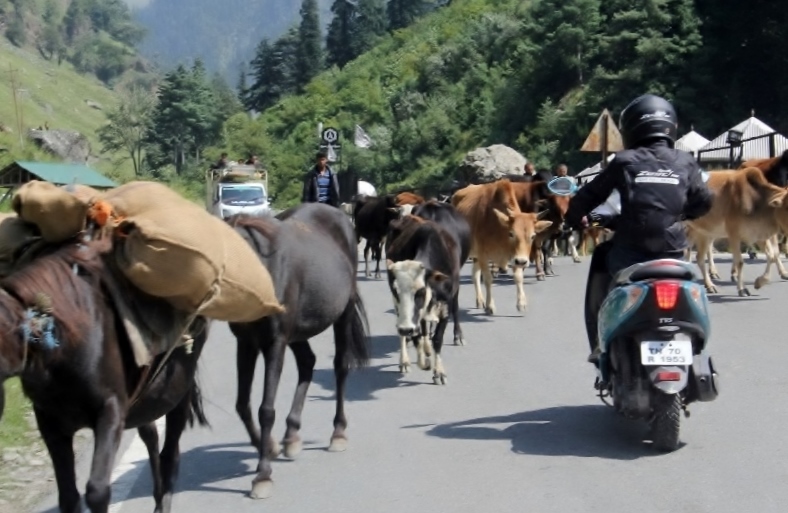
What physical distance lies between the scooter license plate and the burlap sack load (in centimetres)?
421

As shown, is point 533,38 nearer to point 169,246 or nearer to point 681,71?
point 681,71

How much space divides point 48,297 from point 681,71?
4569 centimetres

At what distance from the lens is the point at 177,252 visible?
5.66 m

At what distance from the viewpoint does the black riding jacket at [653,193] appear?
8.20 metres

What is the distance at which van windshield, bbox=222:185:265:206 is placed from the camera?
39.5m

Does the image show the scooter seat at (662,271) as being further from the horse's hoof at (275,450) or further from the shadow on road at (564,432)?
the horse's hoof at (275,450)

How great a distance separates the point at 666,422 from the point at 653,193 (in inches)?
63.0

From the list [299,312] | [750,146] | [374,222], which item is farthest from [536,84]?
[299,312]

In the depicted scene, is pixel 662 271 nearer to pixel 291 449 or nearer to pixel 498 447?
pixel 498 447

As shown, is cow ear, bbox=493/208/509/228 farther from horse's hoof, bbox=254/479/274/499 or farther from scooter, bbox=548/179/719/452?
horse's hoof, bbox=254/479/274/499

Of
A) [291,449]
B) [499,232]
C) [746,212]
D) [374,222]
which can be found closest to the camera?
[291,449]

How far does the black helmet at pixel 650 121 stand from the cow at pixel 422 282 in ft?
10.1

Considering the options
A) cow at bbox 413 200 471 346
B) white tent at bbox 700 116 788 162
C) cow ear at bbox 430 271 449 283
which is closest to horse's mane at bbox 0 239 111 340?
cow ear at bbox 430 271 449 283

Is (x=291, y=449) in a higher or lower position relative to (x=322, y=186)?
lower
